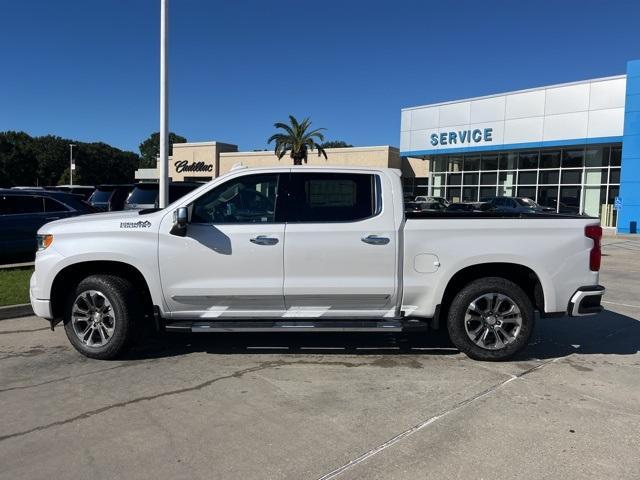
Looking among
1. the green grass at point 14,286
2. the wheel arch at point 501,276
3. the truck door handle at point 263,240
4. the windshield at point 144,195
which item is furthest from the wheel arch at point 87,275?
the windshield at point 144,195

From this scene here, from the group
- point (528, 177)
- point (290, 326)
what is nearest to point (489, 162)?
point (528, 177)

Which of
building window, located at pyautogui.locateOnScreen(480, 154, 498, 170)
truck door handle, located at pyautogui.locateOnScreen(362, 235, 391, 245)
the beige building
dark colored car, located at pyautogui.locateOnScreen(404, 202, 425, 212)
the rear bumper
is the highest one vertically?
the beige building

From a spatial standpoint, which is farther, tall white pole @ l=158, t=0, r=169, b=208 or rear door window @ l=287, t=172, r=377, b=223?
tall white pole @ l=158, t=0, r=169, b=208

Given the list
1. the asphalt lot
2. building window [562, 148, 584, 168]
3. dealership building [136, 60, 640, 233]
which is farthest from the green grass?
building window [562, 148, 584, 168]

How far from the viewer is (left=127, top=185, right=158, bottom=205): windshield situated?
13.1 m

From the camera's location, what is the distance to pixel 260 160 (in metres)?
53.8

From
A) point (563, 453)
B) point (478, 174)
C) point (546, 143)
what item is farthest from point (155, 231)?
point (478, 174)

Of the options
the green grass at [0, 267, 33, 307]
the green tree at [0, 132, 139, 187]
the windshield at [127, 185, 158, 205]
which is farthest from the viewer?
the green tree at [0, 132, 139, 187]

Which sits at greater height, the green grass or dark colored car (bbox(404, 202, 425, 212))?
dark colored car (bbox(404, 202, 425, 212))

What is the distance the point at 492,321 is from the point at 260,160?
4954 centimetres

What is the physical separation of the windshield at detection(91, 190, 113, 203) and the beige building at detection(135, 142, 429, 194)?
28828 mm

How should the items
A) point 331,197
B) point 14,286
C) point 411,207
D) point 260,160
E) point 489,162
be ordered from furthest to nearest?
point 260,160 → point 489,162 → point 14,286 → point 411,207 → point 331,197

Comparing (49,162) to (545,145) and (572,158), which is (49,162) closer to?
(545,145)

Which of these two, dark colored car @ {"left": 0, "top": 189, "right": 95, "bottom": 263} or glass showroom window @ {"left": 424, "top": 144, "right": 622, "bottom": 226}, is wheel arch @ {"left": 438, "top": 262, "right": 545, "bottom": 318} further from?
glass showroom window @ {"left": 424, "top": 144, "right": 622, "bottom": 226}
